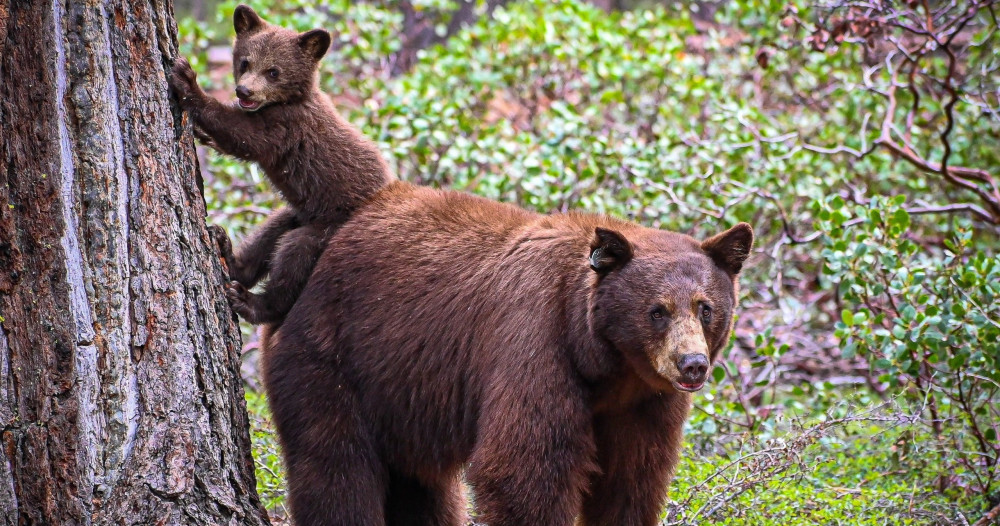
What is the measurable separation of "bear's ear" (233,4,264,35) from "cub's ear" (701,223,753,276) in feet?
8.24

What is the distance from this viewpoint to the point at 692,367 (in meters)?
3.48

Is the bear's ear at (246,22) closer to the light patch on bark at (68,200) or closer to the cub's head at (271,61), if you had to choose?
the cub's head at (271,61)

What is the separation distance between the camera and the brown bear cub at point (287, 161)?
4.24 metres

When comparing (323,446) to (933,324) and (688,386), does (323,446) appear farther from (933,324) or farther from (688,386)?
(933,324)

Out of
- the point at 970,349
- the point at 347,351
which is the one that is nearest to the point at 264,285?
the point at 347,351

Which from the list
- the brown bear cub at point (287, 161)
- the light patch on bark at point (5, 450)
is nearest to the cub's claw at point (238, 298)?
the brown bear cub at point (287, 161)

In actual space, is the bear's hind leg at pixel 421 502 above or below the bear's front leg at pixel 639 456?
below

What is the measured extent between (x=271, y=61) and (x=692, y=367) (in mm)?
2478

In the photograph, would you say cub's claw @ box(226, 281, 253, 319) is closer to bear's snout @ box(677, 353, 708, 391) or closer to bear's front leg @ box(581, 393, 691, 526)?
bear's front leg @ box(581, 393, 691, 526)

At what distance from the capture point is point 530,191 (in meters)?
7.18

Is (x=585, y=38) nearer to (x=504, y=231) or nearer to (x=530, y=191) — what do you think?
(x=530, y=191)

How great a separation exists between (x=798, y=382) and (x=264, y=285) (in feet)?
16.6

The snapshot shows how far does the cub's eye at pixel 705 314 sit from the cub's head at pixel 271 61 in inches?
84.0

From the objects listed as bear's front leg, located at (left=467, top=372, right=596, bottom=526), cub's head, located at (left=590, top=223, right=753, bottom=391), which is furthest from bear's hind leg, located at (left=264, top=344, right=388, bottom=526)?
cub's head, located at (left=590, top=223, right=753, bottom=391)
